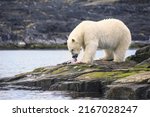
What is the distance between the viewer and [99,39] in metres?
31.0

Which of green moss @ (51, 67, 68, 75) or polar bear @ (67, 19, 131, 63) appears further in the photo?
polar bear @ (67, 19, 131, 63)

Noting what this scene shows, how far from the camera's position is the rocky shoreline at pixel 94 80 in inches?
967

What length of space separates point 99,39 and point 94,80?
15.0 ft

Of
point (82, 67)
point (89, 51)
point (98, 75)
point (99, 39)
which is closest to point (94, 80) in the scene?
point (98, 75)

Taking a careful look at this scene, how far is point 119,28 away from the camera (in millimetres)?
32188

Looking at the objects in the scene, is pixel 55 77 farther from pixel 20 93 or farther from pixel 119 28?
pixel 119 28

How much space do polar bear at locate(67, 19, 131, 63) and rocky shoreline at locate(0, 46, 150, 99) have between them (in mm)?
673

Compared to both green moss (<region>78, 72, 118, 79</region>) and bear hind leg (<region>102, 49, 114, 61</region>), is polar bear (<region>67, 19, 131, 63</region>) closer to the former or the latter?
bear hind leg (<region>102, 49, 114, 61</region>)

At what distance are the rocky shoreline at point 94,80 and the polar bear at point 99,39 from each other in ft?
2.21

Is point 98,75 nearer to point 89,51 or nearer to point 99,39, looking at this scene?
point 89,51

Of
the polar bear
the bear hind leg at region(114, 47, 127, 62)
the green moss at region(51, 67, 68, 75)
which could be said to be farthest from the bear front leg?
the bear hind leg at region(114, 47, 127, 62)

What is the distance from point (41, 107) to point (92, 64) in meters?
12.3

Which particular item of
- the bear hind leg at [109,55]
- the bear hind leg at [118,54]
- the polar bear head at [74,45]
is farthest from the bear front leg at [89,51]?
the bear hind leg at [109,55]

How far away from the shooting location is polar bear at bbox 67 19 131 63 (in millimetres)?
30219
